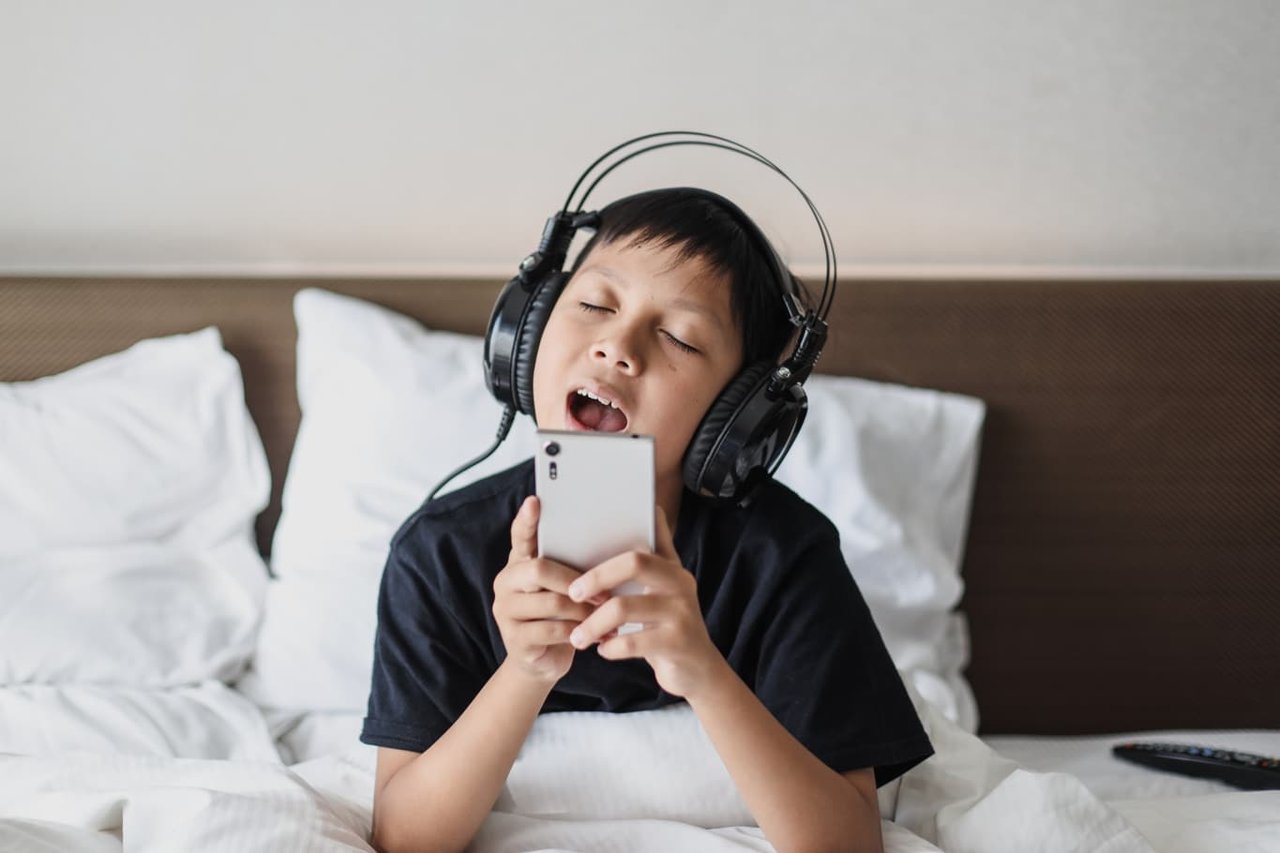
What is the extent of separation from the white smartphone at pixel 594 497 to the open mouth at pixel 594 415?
196 millimetres

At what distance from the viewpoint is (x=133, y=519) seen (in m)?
1.47

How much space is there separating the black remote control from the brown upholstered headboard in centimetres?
24

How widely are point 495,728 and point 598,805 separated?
0.59 feet

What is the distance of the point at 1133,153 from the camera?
166 centimetres

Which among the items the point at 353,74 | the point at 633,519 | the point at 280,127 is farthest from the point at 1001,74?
the point at 633,519

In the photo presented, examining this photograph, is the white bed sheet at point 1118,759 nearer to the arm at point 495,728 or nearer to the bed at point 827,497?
the bed at point 827,497

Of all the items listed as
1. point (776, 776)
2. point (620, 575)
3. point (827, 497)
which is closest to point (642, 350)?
point (620, 575)

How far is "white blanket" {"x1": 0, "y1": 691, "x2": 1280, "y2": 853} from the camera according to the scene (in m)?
0.88

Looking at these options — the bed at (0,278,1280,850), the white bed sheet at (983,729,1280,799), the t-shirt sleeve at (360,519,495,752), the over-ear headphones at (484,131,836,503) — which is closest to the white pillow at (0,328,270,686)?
the bed at (0,278,1280,850)

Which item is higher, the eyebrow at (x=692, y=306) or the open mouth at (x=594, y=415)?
the eyebrow at (x=692, y=306)

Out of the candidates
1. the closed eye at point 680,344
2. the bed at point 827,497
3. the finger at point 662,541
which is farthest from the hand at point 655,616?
the bed at point 827,497

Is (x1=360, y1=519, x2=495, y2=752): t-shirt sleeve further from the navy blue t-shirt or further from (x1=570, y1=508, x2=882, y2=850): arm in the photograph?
(x1=570, y1=508, x2=882, y2=850): arm

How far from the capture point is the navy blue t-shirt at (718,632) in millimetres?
966

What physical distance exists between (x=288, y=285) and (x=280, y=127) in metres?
0.24
